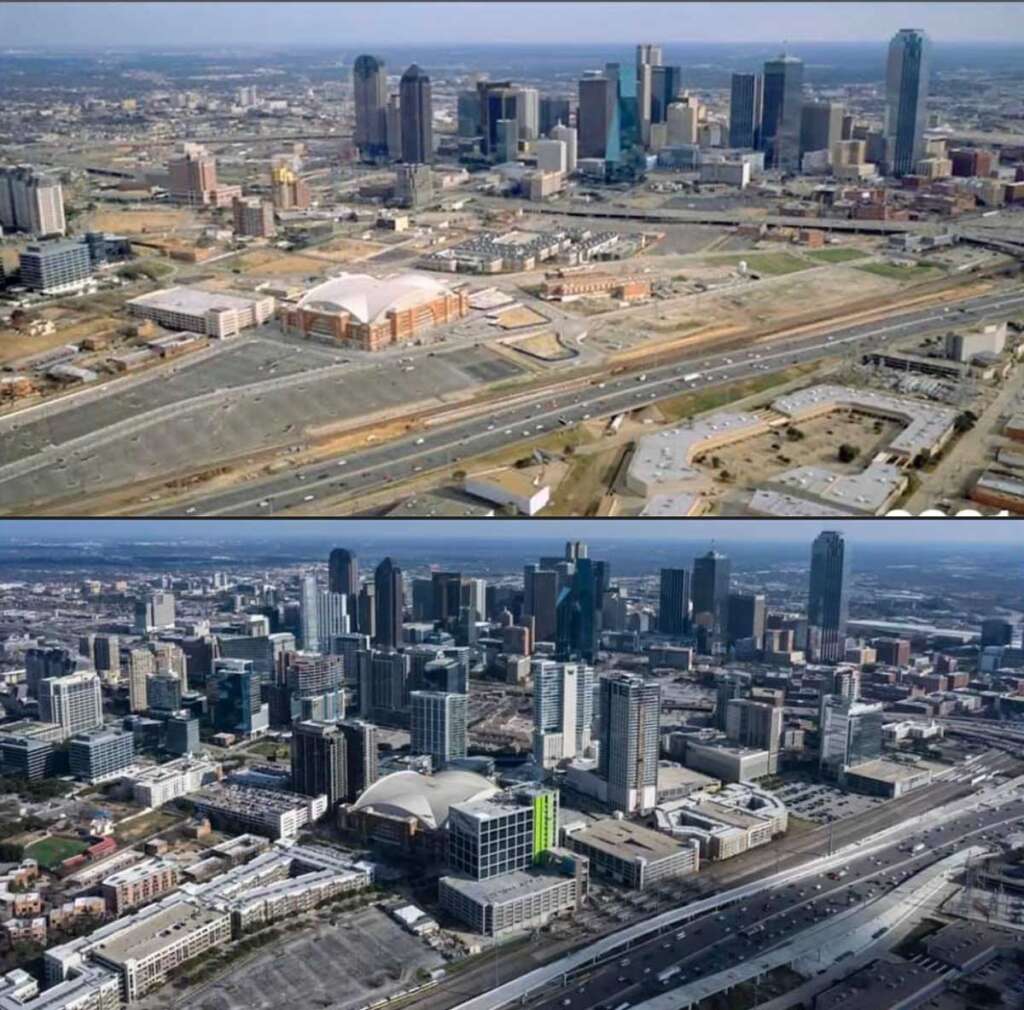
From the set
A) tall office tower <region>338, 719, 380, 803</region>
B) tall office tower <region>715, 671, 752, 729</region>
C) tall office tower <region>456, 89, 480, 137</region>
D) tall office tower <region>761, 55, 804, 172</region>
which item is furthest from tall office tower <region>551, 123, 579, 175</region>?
tall office tower <region>338, 719, 380, 803</region>

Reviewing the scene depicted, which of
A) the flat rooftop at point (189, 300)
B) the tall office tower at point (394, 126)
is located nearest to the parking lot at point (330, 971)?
the flat rooftop at point (189, 300)

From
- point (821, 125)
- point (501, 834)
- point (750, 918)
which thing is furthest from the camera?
point (821, 125)

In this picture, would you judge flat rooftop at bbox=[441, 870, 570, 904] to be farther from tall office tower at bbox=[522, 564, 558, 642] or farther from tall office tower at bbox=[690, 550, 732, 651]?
tall office tower at bbox=[690, 550, 732, 651]

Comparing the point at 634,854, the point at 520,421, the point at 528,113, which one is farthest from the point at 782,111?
the point at 634,854

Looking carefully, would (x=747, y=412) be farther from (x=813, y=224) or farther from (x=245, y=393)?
(x=813, y=224)

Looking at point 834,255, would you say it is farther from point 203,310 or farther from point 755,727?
point 755,727

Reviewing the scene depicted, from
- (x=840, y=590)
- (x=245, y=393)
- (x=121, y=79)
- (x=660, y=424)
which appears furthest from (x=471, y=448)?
(x=121, y=79)

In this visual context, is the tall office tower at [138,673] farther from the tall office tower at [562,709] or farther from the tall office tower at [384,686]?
the tall office tower at [562,709]
